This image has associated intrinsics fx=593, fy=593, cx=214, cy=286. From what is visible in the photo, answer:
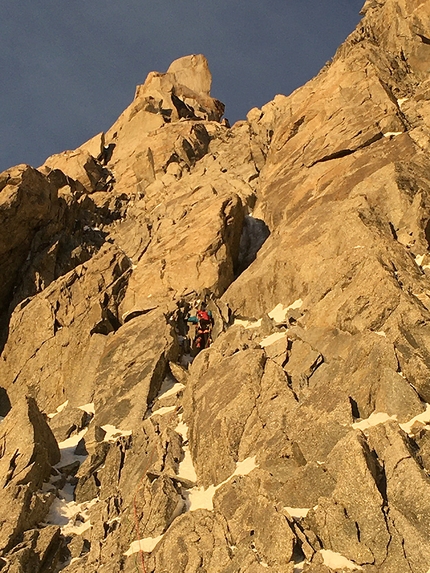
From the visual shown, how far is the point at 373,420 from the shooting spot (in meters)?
17.2

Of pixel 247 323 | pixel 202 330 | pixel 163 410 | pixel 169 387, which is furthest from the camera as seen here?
pixel 202 330

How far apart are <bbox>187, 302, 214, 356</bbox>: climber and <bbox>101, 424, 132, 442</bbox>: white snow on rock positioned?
574cm

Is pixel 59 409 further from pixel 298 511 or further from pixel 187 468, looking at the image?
pixel 298 511

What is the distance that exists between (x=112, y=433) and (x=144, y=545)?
7760 millimetres

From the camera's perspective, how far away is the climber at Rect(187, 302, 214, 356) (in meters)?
28.9

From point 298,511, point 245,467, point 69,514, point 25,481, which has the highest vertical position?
point 25,481

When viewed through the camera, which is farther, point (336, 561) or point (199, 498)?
point (199, 498)

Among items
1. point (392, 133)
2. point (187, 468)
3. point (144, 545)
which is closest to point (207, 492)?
point (187, 468)

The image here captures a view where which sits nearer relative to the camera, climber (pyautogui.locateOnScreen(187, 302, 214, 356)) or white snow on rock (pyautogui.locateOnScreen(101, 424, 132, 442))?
white snow on rock (pyautogui.locateOnScreen(101, 424, 132, 442))

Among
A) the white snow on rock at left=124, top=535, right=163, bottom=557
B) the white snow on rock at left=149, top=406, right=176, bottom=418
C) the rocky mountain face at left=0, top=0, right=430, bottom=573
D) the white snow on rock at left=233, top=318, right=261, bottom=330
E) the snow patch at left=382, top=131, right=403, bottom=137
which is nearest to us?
the rocky mountain face at left=0, top=0, right=430, bottom=573

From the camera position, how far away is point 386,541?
13.8 m

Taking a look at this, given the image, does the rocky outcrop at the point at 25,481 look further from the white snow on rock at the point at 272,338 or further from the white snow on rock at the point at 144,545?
Answer: the white snow on rock at the point at 272,338

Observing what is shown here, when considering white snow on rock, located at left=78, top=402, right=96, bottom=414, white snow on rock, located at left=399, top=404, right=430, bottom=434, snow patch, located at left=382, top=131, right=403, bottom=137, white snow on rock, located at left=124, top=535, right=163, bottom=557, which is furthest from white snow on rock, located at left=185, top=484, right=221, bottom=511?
snow patch, located at left=382, top=131, right=403, bottom=137

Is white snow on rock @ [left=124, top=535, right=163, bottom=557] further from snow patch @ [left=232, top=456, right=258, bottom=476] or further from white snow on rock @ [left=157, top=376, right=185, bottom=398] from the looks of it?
white snow on rock @ [left=157, top=376, right=185, bottom=398]
